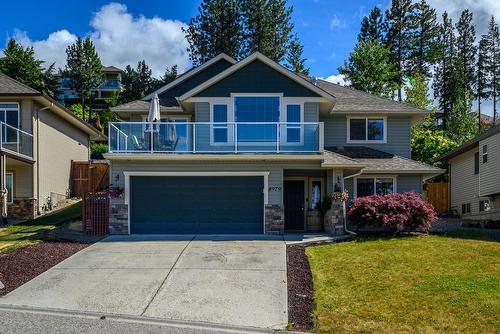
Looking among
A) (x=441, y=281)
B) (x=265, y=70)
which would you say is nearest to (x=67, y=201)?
A: (x=265, y=70)

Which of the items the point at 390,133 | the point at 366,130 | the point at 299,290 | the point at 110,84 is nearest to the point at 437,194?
the point at 390,133

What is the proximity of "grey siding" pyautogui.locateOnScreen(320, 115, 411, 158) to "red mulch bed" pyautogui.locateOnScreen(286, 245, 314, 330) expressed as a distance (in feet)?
27.7

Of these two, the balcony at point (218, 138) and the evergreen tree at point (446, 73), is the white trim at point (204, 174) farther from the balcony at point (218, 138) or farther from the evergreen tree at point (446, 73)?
the evergreen tree at point (446, 73)

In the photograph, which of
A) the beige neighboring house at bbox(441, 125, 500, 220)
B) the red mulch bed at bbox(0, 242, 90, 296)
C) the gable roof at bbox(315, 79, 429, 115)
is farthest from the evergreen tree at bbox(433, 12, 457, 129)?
the red mulch bed at bbox(0, 242, 90, 296)

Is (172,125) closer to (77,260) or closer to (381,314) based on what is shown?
(77,260)

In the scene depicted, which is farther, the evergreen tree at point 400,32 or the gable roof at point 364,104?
the evergreen tree at point 400,32

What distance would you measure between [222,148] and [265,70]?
3.52m

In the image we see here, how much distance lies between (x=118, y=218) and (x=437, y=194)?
1933 centimetres

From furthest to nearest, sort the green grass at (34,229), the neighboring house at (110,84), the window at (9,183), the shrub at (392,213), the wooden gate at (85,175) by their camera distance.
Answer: the neighboring house at (110,84) < the wooden gate at (85,175) < the window at (9,183) < the shrub at (392,213) < the green grass at (34,229)

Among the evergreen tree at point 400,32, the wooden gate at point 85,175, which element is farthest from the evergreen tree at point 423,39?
the wooden gate at point 85,175

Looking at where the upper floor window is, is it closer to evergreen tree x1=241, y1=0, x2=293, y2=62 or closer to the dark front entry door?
the dark front entry door

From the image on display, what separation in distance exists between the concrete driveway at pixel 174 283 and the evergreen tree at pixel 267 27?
2987 cm

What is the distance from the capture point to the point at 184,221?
19281 millimetres

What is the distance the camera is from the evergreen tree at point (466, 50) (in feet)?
162
